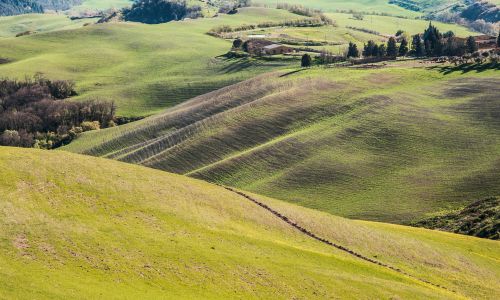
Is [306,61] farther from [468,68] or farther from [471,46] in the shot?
[468,68]

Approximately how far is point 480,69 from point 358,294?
115 metres

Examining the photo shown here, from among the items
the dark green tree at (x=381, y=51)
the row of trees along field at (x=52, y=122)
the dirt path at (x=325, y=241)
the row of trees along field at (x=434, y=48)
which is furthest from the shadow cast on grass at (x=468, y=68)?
the dirt path at (x=325, y=241)

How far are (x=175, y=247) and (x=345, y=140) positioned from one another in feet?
260

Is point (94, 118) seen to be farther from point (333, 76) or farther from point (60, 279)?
point (60, 279)

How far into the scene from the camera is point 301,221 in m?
63.3

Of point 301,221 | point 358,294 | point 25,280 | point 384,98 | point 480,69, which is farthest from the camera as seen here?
point 480,69

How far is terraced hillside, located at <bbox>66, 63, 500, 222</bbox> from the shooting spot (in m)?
102

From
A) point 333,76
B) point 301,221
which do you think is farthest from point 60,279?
point 333,76

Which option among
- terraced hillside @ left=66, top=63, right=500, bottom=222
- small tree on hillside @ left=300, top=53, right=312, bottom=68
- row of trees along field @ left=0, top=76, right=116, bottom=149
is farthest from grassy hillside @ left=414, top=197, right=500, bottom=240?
row of trees along field @ left=0, top=76, right=116, bottom=149

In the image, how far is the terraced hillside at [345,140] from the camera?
334 feet

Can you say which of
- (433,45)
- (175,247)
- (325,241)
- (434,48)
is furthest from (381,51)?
(175,247)

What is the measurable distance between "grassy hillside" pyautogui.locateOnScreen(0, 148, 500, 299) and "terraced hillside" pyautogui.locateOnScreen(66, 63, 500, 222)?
33.5 m

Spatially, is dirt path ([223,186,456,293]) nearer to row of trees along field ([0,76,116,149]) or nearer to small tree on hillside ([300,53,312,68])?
row of trees along field ([0,76,116,149])

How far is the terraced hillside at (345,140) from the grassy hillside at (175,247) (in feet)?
110
